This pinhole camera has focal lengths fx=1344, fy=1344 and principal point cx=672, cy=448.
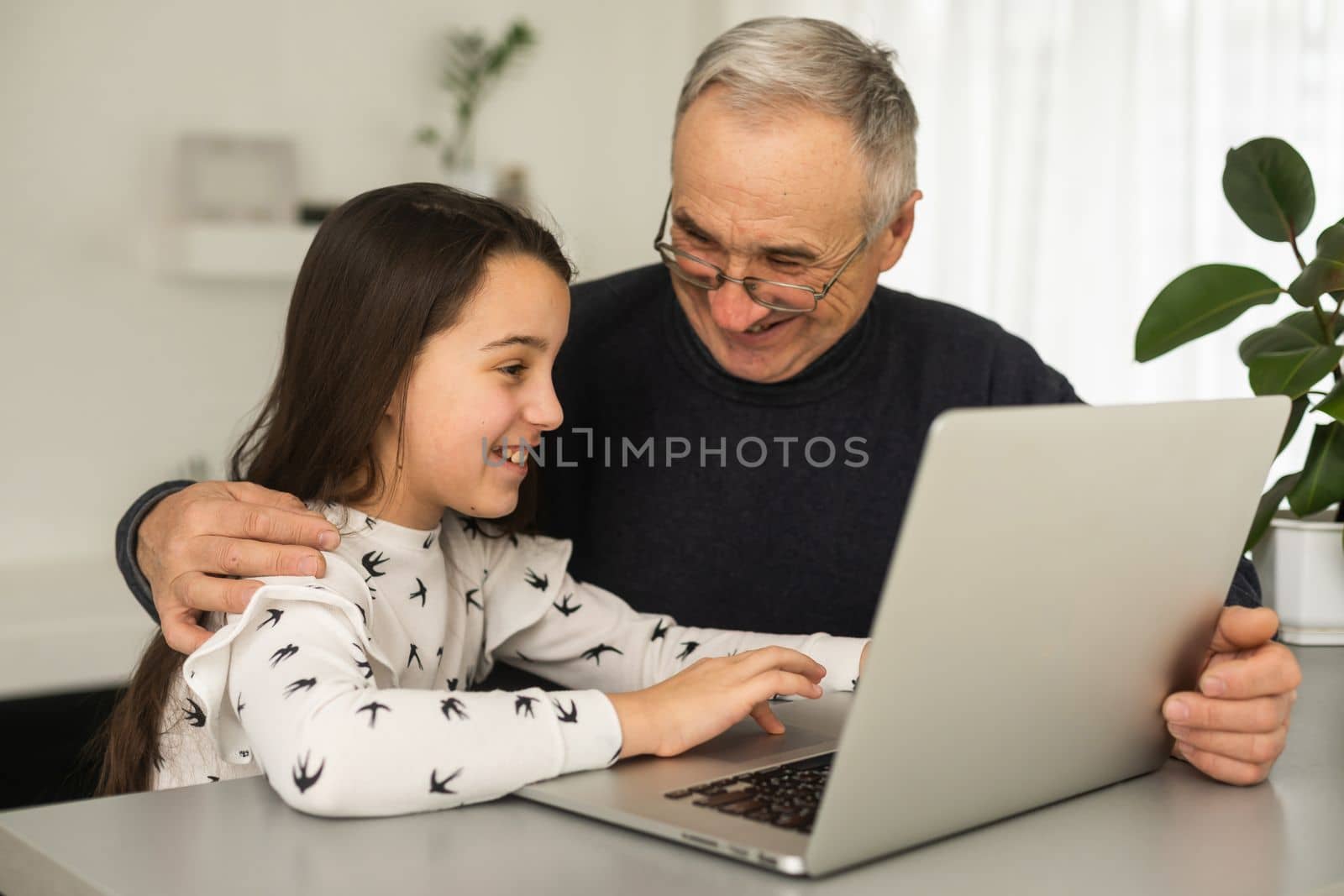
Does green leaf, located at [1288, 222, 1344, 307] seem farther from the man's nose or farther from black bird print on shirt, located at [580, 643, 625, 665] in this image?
black bird print on shirt, located at [580, 643, 625, 665]

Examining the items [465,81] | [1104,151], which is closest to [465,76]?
[465,81]

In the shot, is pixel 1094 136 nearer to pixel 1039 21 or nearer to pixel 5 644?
pixel 1039 21

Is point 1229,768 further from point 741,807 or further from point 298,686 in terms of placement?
point 298,686

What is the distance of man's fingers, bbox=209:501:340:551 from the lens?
1113 mm

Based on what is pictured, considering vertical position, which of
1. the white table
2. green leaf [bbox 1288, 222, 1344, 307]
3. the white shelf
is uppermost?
green leaf [bbox 1288, 222, 1344, 307]

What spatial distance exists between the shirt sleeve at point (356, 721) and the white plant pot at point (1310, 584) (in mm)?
935

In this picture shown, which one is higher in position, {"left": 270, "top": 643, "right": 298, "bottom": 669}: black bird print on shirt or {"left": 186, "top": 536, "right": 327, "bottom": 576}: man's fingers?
{"left": 186, "top": 536, "right": 327, "bottom": 576}: man's fingers

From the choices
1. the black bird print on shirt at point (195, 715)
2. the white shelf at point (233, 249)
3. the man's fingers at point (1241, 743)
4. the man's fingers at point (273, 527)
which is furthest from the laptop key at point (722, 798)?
the white shelf at point (233, 249)

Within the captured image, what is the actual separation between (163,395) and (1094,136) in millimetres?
2343

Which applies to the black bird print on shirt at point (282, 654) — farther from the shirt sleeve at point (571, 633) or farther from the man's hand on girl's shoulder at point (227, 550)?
the shirt sleeve at point (571, 633)

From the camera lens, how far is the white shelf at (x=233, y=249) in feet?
10.6

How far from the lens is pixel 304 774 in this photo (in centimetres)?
84

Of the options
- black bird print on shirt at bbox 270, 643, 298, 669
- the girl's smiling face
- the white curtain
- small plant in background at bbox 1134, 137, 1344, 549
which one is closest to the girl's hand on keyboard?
black bird print on shirt at bbox 270, 643, 298, 669

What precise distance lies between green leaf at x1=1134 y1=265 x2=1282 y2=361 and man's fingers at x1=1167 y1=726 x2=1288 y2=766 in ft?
2.32
